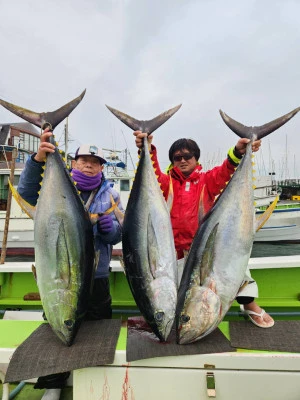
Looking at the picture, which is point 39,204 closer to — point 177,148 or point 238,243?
point 177,148

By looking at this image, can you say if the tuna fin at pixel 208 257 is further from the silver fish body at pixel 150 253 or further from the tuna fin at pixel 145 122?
the tuna fin at pixel 145 122

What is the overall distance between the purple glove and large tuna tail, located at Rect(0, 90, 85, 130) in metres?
0.71

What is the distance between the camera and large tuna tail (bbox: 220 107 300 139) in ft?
6.86

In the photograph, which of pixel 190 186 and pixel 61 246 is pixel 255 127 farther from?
pixel 61 246

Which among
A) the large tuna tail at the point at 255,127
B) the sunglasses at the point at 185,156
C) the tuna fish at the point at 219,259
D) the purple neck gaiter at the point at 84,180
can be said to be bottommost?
the tuna fish at the point at 219,259

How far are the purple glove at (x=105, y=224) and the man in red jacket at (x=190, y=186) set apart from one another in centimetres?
45

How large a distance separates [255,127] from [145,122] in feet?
2.63

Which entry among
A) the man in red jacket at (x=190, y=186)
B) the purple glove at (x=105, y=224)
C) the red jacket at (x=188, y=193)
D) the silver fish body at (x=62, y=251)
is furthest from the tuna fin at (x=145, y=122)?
the purple glove at (x=105, y=224)

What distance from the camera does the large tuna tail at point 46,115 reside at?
6.69 feet

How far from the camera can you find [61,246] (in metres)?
1.84

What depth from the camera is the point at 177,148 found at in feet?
7.57

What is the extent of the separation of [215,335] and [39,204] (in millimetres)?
1410

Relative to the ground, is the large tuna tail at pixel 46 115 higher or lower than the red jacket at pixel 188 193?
higher

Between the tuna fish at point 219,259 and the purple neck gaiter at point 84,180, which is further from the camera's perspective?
the purple neck gaiter at point 84,180
